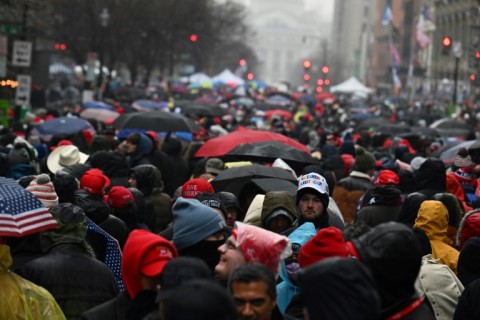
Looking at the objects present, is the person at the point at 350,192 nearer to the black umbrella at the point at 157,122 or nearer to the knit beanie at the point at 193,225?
the black umbrella at the point at 157,122

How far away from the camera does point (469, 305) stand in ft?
24.0

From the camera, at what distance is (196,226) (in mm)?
6676

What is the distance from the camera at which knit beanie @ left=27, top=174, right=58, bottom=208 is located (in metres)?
9.23

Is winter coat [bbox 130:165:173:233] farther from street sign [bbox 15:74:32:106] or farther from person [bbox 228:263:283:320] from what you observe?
street sign [bbox 15:74:32:106]

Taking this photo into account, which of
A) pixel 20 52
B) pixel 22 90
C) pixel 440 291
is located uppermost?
pixel 20 52

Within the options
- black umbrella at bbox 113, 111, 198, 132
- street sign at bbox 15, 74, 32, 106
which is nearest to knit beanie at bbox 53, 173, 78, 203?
black umbrella at bbox 113, 111, 198, 132

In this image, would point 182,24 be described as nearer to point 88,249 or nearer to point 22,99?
point 22,99

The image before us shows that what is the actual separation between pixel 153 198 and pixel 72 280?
522 cm

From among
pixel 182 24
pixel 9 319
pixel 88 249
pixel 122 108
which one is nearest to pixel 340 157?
pixel 88 249

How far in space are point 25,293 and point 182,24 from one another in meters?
60.1

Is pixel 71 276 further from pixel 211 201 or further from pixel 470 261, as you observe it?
pixel 470 261

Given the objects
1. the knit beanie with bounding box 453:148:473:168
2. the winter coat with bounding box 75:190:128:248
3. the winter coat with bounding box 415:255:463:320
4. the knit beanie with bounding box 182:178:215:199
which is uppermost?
the knit beanie with bounding box 453:148:473:168

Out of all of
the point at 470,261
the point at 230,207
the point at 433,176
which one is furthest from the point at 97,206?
the point at 433,176

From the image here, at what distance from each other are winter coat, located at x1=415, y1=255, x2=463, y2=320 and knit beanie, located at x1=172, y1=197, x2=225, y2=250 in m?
1.88
